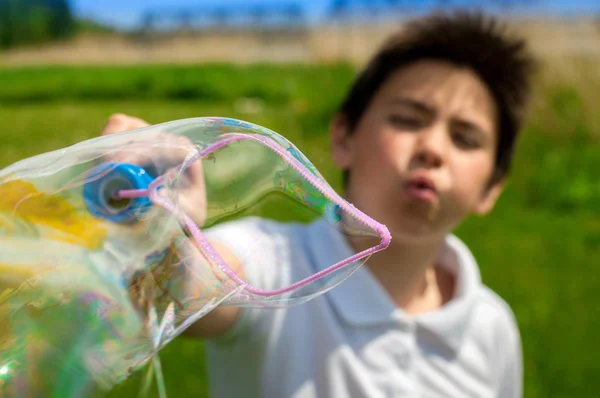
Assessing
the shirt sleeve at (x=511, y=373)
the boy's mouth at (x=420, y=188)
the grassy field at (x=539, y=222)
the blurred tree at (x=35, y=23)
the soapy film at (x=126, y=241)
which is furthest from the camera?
the blurred tree at (x=35, y=23)

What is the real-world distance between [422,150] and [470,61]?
27 centimetres

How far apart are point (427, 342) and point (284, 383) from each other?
25 cm

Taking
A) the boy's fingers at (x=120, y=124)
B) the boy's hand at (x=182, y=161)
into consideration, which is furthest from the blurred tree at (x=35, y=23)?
the boy's hand at (x=182, y=161)

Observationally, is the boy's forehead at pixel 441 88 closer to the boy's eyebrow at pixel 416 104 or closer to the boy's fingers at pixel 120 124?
the boy's eyebrow at pixel 416 104

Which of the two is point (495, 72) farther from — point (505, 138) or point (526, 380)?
point (526, 380)

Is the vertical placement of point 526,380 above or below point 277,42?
above

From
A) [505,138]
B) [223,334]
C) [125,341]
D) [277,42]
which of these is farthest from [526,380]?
[277,42]

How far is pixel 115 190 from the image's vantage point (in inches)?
22.9

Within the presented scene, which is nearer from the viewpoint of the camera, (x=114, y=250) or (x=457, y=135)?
(x=114, y=250)

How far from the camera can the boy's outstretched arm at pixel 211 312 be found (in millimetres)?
707

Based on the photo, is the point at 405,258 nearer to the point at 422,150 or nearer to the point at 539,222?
the point at 422,150

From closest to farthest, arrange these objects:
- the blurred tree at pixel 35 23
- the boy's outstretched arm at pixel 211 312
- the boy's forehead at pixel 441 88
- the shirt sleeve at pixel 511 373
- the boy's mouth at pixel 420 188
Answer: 1. the boy's outstretched arm at pixel 211 312
2. the boy's mouth at pixel 420 188
3. the boy's forehead at pixel 441 88
4. the shirt sleeve at pixel 511 373
5. the blurred tree at pixel 35 23

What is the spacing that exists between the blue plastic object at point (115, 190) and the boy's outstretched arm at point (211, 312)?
0.42 feet

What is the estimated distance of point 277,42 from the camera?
1511 centimetres
